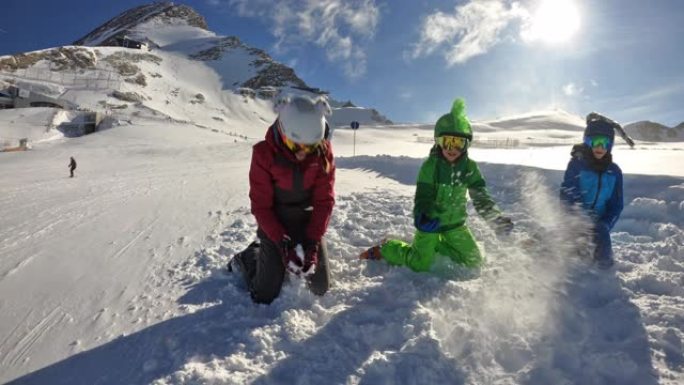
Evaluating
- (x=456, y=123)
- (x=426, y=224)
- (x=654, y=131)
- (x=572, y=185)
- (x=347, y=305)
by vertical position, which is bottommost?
(x=347, y=305)

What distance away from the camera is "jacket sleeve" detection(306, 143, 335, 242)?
3707 millimetres

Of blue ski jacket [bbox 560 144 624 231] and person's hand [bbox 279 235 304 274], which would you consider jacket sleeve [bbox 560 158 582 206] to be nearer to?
blue ski jacket [bbox 560 144 624 231]

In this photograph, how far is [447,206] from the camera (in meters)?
4.39

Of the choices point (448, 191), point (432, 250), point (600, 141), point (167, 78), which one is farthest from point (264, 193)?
point (167, 78)

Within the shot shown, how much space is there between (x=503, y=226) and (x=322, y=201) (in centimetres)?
181

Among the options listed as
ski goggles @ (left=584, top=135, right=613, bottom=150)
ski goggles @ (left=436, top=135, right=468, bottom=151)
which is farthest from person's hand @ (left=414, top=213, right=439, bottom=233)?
ski goggles @ (left=584, top=135, right=613, bottom=150)

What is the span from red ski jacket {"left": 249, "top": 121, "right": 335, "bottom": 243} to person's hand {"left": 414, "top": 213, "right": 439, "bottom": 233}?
97 cm

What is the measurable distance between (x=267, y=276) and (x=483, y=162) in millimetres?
9544

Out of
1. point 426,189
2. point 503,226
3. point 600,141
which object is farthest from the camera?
point 600,141

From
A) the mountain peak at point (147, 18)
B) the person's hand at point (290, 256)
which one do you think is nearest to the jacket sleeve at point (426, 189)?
the person's hand at point (290, 256)

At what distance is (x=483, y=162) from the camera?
11.7 meters

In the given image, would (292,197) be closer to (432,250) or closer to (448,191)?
(432,250)

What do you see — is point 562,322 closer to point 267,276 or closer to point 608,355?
point 608,355

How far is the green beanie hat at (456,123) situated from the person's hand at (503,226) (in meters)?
0.89
